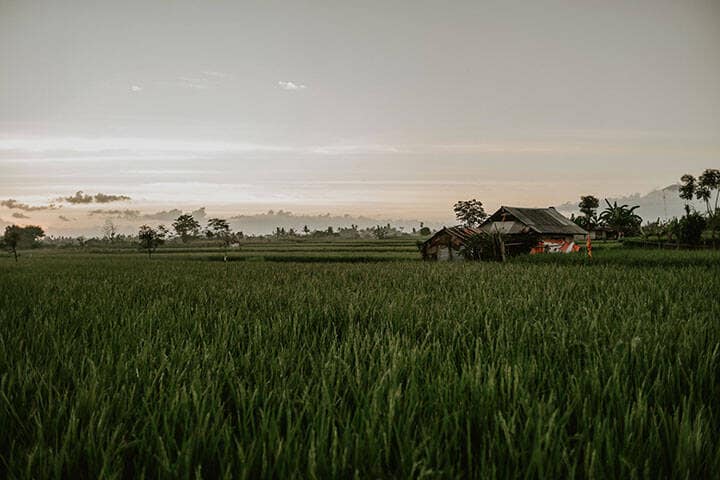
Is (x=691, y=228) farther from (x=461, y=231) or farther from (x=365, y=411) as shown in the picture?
(x=365, y=411)

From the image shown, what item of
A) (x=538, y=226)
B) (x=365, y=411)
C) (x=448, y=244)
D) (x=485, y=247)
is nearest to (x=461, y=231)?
(x=448, y=244)

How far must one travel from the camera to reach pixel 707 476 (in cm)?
134

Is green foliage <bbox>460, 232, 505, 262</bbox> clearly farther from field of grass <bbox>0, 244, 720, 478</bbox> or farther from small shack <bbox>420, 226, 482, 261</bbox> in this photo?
field of grass <bbox>0, 244, 720, 478</bbox>

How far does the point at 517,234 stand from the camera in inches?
1076

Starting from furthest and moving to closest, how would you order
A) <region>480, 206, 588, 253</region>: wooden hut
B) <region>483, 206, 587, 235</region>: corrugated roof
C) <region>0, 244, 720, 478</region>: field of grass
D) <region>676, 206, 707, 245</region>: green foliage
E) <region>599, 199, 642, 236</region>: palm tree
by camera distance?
1. <region>599, 199, 642, 236</region>: palm tree
2. <region>676, 206, 707, 245</region>: green foliage
3. <region>483, 206, 587, 235</region>: corrugated roof
4. <region>480, 206, 588, 253</region>: wooden hut
5. <region>0, 244, 720, 478</region>: field of grass

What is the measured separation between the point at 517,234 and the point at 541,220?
4473 mm

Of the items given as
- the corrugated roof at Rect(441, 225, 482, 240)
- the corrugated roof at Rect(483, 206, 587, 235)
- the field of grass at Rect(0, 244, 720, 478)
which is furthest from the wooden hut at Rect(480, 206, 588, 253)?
the field of grass at Rect(0, 244, 720, 478)

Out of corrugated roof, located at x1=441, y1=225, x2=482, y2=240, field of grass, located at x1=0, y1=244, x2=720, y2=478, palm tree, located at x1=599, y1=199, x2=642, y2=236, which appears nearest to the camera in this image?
field of grass, located at x1=0, y1=244, x2=720, y2=478

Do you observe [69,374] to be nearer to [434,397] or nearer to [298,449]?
[298,449]

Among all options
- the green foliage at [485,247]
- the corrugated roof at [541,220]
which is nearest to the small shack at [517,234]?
the corrugated roof at [541,220]

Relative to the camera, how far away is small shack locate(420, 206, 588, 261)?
25.3 metres

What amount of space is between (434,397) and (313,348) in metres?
1.34

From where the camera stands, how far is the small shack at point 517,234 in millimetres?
25312

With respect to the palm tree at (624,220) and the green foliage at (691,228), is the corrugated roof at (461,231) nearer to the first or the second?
the green foliage at (691,228)
